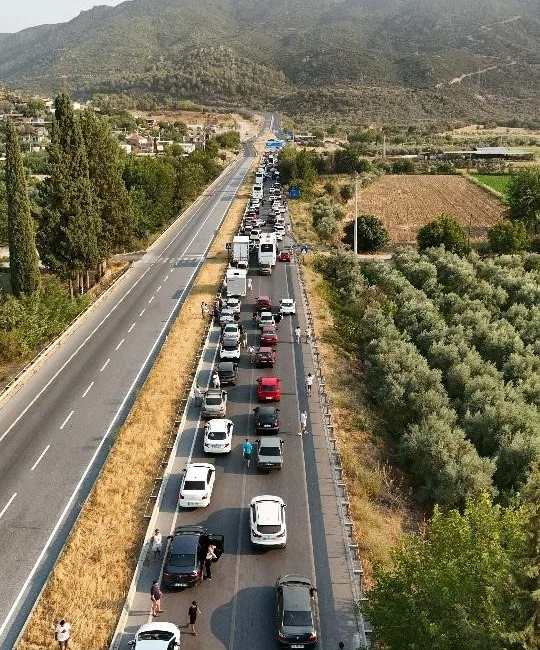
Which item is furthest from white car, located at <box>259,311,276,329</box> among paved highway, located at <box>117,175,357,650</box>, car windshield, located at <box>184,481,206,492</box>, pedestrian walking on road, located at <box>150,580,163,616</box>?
pedestrian walking on road, located at <box>150,580,163,616</box>

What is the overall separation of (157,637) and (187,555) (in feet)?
10.4

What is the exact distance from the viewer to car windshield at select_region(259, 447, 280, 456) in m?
26.4

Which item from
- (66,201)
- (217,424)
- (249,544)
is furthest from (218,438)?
(66,201)

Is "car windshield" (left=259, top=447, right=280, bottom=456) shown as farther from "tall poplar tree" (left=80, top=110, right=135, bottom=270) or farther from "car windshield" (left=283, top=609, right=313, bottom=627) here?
"tall poplar tree" (left=80, top=110, right=135, bottom=270)

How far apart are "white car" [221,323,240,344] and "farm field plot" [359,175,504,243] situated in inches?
1474

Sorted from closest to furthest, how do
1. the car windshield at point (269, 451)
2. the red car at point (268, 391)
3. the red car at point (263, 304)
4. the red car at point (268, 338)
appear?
the car windshield at point (269, 451) < the red car at point (268, 391) < the red car at point (268, 338) < the red car at point (263, 304)

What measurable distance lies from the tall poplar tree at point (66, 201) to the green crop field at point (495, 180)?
72930mm

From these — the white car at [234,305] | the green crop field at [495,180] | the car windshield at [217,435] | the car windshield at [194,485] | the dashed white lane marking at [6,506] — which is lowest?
the dashed white lane marking at [6,506]

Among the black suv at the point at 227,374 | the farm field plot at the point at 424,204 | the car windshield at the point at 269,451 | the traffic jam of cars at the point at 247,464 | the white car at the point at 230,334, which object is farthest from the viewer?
the farm field plot at the point at 424,204

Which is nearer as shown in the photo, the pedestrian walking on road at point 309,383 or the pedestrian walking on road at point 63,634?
the pedestrian walking on road at point 63,634

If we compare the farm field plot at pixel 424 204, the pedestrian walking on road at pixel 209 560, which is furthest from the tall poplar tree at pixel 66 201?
the farm field plot at pixel 424 204

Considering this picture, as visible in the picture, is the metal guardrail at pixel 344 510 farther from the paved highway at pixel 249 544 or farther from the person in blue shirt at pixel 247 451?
the person in blue shirt at pixel 247 451

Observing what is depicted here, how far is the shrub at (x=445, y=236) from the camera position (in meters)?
64.5

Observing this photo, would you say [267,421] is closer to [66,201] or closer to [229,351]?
[229,351]
